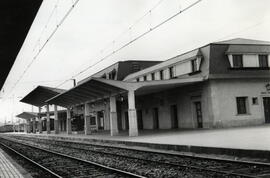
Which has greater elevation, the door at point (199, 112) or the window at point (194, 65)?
the window at point (194, 65)

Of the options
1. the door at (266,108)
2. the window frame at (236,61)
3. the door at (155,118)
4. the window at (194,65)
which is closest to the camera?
the window frame at (236,61)

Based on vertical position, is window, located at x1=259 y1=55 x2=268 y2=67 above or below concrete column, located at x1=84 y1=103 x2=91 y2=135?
above

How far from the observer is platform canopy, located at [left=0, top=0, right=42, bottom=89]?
7980 mm

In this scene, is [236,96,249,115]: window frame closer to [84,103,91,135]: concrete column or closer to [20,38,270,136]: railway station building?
[20,38,270,136]: railway station building

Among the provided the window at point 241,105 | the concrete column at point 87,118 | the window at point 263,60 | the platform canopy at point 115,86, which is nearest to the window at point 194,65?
the platform canopy at point 115,86

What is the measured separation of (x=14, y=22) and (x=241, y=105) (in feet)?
78.5

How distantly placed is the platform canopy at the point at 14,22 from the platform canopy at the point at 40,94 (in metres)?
36.3

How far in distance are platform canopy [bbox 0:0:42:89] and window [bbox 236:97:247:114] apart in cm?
2106

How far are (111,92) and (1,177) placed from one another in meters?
20.0

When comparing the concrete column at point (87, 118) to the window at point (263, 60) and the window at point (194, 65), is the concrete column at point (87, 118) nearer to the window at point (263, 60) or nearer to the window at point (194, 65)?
the window at point (194, 65)

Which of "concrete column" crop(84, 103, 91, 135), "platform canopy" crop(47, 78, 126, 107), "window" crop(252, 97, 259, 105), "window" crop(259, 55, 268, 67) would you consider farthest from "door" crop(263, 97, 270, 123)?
"concrete column" crop(84, 103, 91, 135)

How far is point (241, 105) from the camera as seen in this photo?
2989cm

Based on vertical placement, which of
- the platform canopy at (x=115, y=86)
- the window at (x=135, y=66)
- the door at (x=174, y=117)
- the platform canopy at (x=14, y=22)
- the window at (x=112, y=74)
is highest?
the window at (x=135, y=66)

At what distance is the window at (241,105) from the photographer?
2976cm
